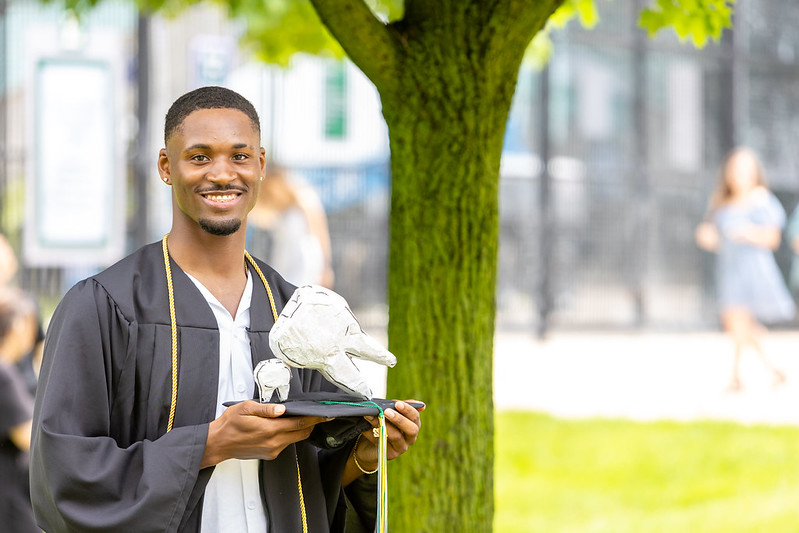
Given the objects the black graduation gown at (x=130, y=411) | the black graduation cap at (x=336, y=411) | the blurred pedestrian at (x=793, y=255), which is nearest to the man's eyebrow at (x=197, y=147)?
the black graduation gown at (x=130, y=411)

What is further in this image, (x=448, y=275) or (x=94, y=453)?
(x=448, y=275)

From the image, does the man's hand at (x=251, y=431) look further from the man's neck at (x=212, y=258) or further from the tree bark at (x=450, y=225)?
the tree bark at (x=450, y=225)

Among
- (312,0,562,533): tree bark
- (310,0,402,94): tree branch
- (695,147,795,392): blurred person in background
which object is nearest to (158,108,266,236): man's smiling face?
(310,0,402,94): tree branch

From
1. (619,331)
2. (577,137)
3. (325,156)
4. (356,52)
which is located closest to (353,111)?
(325,156)

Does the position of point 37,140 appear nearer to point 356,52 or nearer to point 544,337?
point 356,52

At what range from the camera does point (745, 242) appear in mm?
11961

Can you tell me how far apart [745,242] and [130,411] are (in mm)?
10821

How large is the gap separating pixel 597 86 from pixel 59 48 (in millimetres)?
8582

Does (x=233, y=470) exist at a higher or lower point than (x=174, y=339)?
lower

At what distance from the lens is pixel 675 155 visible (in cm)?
1491

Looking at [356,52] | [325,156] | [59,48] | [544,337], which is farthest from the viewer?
[544,337]

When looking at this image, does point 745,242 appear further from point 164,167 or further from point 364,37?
point 164,167

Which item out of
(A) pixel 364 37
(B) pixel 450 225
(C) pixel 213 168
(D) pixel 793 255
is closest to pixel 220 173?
(C) pixel 213 168

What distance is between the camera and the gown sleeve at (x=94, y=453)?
1.93 meters
